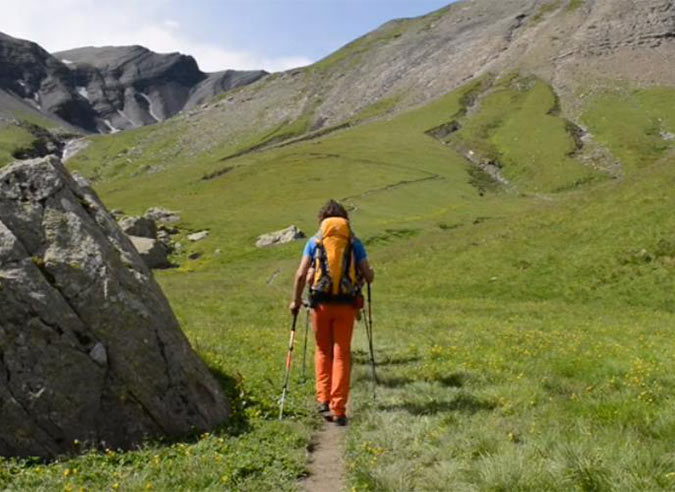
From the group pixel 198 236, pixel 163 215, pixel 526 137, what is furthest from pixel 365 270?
pixel 526 137

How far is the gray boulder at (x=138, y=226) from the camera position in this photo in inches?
2687

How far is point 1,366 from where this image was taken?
9633 millimetres

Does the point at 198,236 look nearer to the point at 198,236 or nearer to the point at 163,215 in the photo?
the point at 198,236

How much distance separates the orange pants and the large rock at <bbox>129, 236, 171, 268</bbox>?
51.1 m

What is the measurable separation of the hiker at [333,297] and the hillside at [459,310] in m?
0.78

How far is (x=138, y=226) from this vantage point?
69.8 meters

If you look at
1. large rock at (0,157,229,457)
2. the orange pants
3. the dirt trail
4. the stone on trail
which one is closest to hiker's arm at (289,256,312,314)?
the orange pants

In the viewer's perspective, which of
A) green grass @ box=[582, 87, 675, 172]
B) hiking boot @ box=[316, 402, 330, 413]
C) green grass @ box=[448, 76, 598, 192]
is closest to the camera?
hiking boot @ box=[316, 402, 330, 413]

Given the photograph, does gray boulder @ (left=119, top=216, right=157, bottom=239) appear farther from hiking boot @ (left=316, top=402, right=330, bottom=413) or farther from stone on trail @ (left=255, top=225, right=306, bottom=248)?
hiking boot @ (left=316, top=402, right=330, bottom=413)

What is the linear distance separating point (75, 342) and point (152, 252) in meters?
54.2

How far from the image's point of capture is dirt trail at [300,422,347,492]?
913 centimetres

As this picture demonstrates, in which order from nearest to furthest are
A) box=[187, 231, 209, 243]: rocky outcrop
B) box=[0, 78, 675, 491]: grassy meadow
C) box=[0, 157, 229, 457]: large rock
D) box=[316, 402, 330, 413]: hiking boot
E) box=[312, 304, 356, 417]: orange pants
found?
box=[0, 78, 675, 491]: grassy meadow < box=[0, 157, 229, 457]: large rock < box=[312, 304, 356, 417]: orange pants < box=[316, 402, 330, 413]: hiking boot < box=[187, 231, 209, 243]: rocky outcrop

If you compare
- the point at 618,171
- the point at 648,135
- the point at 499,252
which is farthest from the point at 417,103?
the point at 499,252

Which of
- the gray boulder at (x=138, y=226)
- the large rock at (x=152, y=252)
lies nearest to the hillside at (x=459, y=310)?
the large rock at (x=152, y=252)
